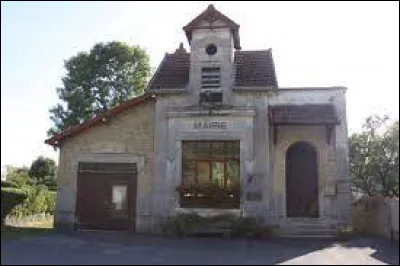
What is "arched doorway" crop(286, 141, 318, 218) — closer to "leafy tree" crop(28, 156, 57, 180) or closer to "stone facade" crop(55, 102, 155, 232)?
"stone facade" crop(55, 102, 155, 232)

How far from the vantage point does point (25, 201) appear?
20406 millimetres

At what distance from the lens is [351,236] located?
17422mm

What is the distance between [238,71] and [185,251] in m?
9.03

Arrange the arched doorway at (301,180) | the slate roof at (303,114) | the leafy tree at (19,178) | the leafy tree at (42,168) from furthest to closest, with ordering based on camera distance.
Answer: the leafy tree at (42,168), the leafy tree at (19,178), the arched doorway at (301,180), the slate roof at (303,114)

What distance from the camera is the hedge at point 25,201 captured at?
16.5m

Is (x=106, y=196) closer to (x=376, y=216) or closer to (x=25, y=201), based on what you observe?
(x=25, y=201)

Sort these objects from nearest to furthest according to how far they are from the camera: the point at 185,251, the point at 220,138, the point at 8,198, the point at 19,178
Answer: the point at 185,251
the point at 8,198
the point at 220,138
the point at 19,178

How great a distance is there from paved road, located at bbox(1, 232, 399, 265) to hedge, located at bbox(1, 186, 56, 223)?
175 centimetres

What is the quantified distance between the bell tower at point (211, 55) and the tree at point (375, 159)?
754 centimetres

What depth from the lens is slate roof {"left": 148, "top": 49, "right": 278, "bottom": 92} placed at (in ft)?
63.9

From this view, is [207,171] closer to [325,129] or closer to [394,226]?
[325,129]

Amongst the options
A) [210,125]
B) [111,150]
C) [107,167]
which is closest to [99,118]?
[111,150]

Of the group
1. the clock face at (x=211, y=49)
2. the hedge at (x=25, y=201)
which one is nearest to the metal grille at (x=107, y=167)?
the hedge at (x=25, y=201)

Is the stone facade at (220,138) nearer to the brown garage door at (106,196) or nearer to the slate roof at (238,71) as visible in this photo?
the slate roof at (238,71)
